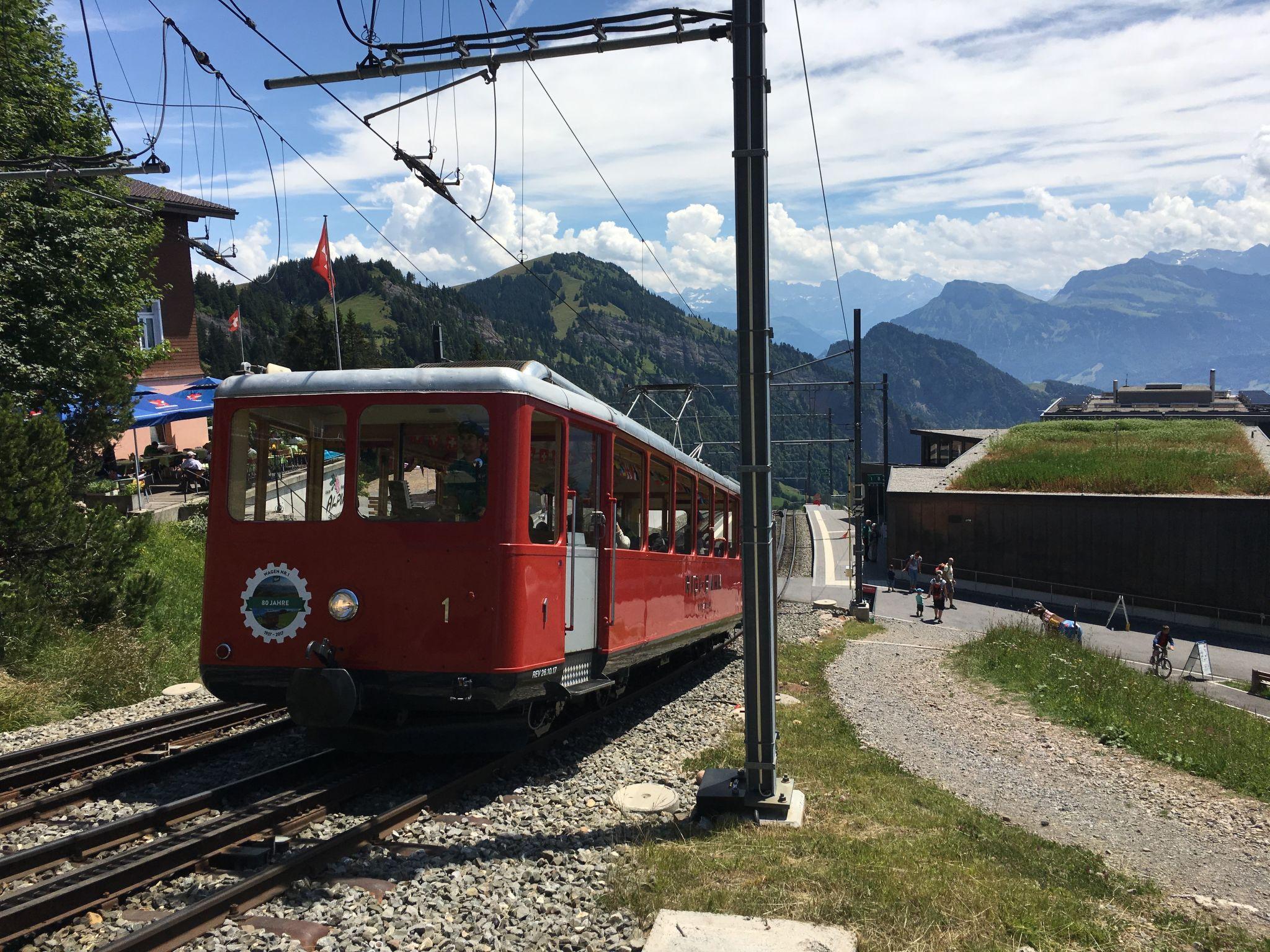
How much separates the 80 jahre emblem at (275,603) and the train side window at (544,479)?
1772 millimetres

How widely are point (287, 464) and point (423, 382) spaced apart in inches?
51.8

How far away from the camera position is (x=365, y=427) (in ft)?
24.0

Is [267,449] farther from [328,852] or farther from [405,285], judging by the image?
[405,285]

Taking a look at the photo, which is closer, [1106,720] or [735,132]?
[735,132]

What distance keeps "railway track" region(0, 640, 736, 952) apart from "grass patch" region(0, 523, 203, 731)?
426cm

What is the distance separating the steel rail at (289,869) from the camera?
176 inches

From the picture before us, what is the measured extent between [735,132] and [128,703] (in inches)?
364

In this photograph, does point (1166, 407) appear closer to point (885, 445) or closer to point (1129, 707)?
point (885, 445)

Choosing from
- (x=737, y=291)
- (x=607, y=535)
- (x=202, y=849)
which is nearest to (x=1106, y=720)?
(x=607, y=535)

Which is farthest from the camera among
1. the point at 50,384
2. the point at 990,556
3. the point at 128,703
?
the point at 990,556

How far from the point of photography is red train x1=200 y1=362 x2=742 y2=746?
6965 millimetres

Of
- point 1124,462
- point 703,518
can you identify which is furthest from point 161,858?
point 1124,462

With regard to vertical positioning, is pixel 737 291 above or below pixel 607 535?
above

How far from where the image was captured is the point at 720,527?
1528 centimetres
